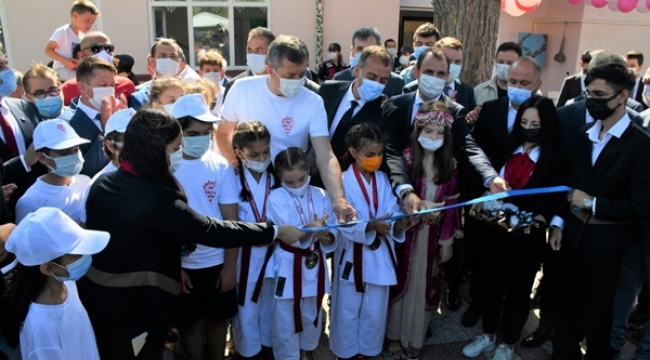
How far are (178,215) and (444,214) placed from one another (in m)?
2.00

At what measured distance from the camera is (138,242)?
223 cm

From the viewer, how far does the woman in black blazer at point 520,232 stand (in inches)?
127

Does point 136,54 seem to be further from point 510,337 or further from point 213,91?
point 510,337

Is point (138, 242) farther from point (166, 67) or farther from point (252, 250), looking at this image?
point (166, 67)

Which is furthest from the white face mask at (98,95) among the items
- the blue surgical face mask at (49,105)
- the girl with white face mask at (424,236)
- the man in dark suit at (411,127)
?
the girl with white face mask at (424,236)

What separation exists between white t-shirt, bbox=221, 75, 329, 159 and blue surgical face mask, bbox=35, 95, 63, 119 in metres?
1.31

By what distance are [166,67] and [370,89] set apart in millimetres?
2359

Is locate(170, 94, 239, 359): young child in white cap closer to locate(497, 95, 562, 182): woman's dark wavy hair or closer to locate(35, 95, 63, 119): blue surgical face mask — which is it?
locate(35, 95, 63, 119): blue surgical face mask

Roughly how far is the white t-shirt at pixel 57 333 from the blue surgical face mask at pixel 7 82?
247cm

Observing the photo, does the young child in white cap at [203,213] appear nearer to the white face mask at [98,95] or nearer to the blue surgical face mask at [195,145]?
the blue surgical face mask at [195,145]

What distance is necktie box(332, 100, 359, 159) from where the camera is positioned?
3.71 meters

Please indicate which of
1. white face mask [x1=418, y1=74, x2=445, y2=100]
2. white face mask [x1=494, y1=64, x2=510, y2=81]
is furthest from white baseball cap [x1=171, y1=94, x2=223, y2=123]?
white face mask [x1=494, y1=64, x2=510, y2=81]

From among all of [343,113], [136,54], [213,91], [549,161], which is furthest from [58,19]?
[549,161]

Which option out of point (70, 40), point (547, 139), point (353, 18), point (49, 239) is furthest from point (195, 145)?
point (353, 18)
